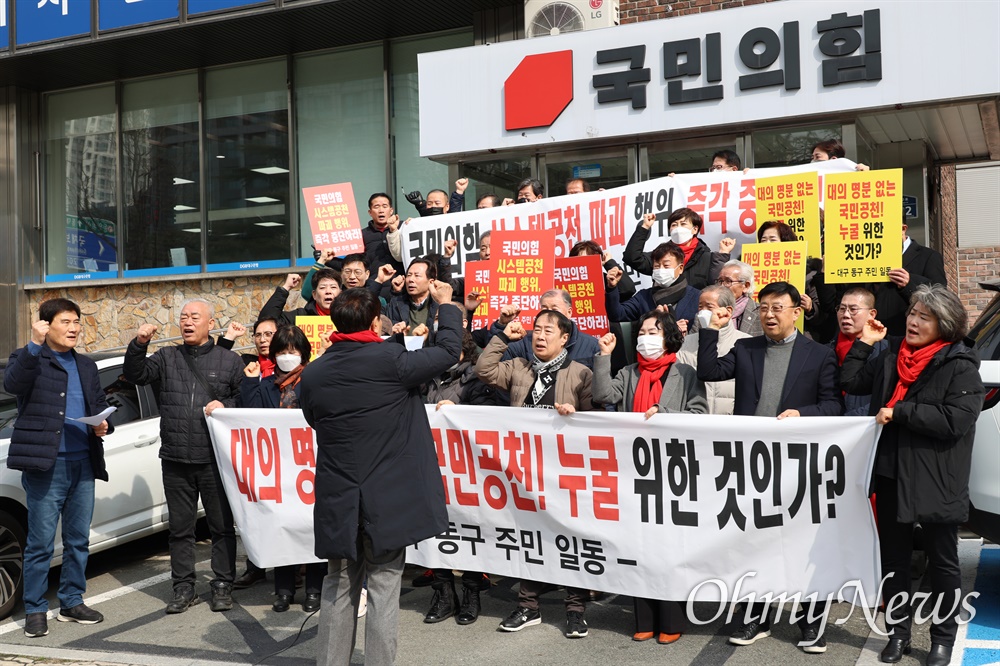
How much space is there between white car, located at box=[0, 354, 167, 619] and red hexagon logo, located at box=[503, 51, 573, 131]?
17.1ft

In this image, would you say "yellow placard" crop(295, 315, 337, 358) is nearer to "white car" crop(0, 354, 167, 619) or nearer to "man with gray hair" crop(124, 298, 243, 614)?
"man with gray hair" crop(124, 298, 243, 614)

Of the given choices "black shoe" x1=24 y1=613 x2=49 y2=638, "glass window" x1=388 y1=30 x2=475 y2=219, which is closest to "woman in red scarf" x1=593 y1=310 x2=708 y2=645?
"black shoe" x1=24 y1=613 x2=49 y2=638

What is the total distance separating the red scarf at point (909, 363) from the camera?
4.83m

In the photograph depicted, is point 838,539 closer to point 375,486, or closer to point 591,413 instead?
point 591,413

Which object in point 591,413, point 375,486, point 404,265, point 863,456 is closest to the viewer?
point 375,486

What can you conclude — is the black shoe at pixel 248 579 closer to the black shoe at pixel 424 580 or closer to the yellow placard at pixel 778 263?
the black shoe at pixel 424 580

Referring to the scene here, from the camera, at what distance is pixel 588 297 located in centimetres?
699

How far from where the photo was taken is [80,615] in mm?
6363

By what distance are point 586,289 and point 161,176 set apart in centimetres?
1054

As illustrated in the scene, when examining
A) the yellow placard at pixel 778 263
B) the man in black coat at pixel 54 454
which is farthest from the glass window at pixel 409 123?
the man in black coat at pixel 54 454

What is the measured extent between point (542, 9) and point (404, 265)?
464cm

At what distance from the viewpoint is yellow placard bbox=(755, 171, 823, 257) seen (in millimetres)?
7109

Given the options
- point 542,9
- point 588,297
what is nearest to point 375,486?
point 588,297

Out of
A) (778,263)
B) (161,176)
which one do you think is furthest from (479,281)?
(161,176)
